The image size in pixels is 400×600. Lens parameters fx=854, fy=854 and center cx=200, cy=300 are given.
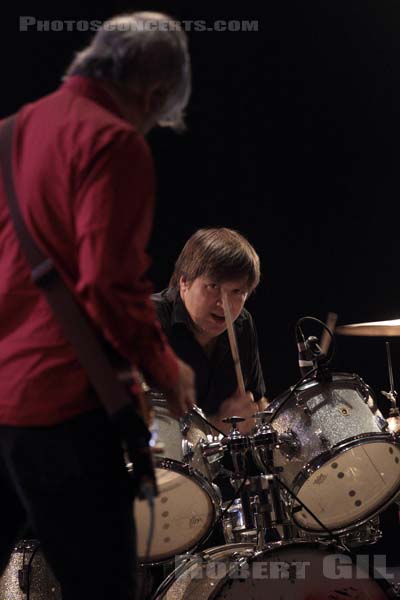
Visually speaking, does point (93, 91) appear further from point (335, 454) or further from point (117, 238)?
point (335, 454)

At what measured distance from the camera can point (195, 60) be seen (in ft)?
11.6

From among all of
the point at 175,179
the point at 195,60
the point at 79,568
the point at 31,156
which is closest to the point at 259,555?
the point at 79,568

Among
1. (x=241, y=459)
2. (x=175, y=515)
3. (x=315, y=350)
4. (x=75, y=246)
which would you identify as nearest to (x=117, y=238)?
(x=75, y=246)

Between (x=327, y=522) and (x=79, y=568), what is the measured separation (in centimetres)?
129

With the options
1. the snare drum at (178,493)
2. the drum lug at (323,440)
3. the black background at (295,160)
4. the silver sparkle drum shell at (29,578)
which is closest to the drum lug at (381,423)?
the drum lug at (323,440)

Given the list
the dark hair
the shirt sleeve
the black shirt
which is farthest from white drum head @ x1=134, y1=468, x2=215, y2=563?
the shirt sleeve

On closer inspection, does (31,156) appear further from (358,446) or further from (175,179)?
(175,179)

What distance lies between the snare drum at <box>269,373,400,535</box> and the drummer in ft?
0.59

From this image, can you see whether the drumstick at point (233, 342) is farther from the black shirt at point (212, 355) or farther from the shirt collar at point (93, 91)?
the shirt collar at point (93, 91)

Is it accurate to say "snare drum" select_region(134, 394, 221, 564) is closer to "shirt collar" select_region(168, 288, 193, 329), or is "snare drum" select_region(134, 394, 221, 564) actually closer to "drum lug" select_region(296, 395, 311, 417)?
"drum lug" select_region(296, 395, 311, 417)

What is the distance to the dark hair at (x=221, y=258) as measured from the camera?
2.65 meters

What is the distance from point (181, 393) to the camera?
4.25ft

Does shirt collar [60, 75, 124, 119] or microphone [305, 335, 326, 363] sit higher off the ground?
shirt collar [60, 75, 124, 119]

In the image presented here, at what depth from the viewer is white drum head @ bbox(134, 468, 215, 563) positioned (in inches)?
86.4
